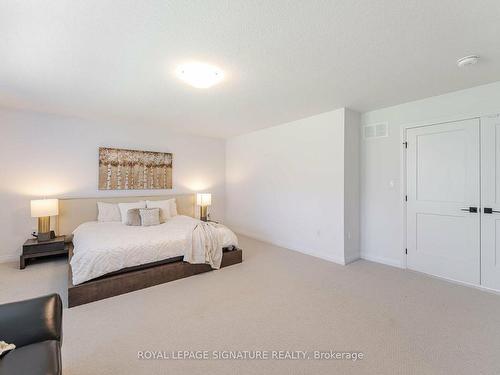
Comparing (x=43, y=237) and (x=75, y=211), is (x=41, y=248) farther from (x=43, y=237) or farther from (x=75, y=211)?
(x=75, y=211)

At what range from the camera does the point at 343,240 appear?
365 centimetres

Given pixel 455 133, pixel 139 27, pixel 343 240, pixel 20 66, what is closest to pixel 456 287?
pixel 343 240

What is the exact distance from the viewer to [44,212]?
11.7ft

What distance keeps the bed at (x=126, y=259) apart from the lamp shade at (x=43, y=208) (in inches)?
20.2

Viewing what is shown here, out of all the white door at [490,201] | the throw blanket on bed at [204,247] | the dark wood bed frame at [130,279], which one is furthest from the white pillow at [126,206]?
the white door at [490,201]

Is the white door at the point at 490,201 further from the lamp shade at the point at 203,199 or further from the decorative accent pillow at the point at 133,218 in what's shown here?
the decorative accent pillow at the point at 133,218

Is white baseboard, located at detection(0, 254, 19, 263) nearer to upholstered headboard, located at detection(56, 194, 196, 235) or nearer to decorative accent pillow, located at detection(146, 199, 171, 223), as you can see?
upholstered headboard, located at detection(56, 194, 196, 235)

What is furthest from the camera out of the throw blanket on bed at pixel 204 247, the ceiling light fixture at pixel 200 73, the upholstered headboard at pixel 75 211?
the upholstered headboard at pixel 75 211

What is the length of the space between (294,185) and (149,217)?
2582mm

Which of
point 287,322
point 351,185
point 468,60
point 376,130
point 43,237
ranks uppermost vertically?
point 468,60

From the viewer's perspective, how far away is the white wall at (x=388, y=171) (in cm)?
311

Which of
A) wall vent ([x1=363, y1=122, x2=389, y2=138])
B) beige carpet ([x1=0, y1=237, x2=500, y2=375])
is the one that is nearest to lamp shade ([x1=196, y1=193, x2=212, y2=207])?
beige carpet ([x1=0, y1=237, x2=500, y2=375])

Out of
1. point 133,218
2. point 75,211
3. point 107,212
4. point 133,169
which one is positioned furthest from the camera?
point 133,169

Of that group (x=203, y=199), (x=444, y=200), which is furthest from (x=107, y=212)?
(x=444, y=200)
